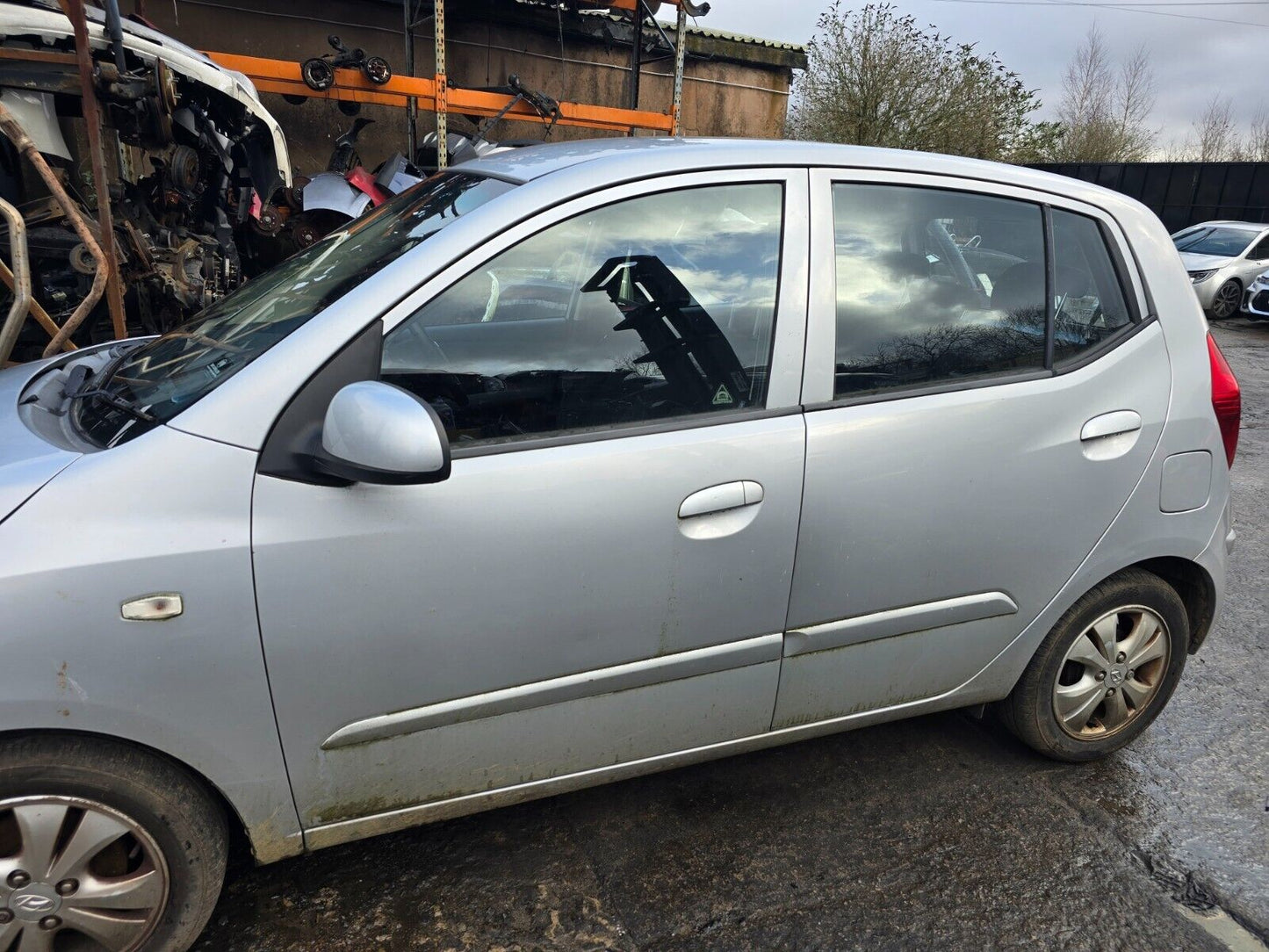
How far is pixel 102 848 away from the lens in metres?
1.75

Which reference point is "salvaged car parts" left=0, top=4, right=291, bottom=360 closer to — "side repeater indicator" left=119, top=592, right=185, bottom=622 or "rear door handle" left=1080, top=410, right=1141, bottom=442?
"side repeater indicator" left=119, top=592, right=185, bottom=622

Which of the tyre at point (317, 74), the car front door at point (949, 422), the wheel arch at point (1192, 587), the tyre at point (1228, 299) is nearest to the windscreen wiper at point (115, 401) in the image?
the car front door at point (949, 422)

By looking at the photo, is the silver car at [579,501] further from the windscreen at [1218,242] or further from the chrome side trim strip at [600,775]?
the windscreen at [1218,242]

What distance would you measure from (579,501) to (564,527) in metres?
0.06

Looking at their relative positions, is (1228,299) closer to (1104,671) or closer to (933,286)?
(1104,671)

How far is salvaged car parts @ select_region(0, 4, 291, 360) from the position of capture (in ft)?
15.5

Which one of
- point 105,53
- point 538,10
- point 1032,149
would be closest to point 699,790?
point 105,53

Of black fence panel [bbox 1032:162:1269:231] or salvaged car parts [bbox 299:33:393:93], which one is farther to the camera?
black fence panel [bbox 1032:162:1269:231]

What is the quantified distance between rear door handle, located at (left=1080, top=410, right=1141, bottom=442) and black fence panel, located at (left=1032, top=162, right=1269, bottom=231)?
18.4 meters

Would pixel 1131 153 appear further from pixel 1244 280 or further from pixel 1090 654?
pixel 1090 654

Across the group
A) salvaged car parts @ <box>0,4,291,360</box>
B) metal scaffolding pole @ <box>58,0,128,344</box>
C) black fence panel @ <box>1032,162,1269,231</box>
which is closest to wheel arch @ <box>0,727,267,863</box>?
metal scaffolding pole @ <box>58,0,128,344</box>

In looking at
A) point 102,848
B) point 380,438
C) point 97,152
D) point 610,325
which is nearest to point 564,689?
point 380,438

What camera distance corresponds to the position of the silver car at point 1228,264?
14.9m

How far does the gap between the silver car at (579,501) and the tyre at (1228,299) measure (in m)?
14.9
